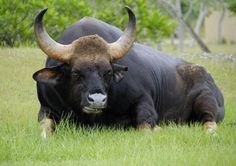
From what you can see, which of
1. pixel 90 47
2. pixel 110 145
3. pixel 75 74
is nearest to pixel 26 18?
pixel 90 47

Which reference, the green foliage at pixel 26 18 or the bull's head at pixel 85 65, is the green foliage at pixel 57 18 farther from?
the bull's head at pixel 85 65

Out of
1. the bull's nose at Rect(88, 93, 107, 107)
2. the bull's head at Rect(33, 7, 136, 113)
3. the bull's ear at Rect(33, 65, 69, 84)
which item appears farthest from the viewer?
the bull's ear at Rect(33, 65, 69, 84)

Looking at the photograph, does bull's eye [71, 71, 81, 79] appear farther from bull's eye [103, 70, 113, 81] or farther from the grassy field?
the grassy field

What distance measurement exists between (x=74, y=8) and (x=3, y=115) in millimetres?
9815

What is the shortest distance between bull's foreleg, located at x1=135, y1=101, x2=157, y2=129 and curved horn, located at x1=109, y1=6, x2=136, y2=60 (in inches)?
33.9

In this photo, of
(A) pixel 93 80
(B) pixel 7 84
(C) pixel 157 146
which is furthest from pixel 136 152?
(B) pixel 7 84

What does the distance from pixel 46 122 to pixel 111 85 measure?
1.03 meters

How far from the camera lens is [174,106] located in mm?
11109

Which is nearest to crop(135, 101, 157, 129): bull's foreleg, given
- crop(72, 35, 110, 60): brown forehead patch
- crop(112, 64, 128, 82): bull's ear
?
crop(112, 64, 128, 82): bull's ear

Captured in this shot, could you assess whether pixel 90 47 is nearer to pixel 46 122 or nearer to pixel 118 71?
pixel 118 71

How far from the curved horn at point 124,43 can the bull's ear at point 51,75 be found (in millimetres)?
740

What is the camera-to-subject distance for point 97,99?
8711 mm

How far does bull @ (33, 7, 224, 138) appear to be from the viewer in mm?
9125

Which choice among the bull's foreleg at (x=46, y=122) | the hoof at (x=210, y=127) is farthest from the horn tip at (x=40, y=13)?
the hoof at (x=210, y=127)
